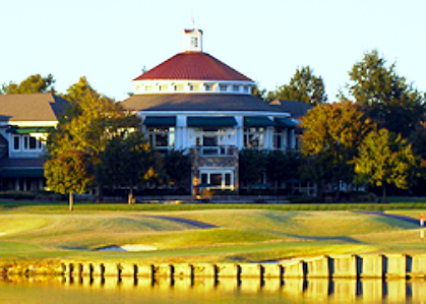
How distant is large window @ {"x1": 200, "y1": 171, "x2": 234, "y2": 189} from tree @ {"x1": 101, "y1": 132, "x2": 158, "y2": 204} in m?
7.63

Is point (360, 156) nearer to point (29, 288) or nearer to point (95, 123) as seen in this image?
point (95, 123)

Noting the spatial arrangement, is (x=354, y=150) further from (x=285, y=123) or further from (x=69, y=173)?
(x=69, y=173)

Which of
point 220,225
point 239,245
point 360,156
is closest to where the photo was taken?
point 239,245

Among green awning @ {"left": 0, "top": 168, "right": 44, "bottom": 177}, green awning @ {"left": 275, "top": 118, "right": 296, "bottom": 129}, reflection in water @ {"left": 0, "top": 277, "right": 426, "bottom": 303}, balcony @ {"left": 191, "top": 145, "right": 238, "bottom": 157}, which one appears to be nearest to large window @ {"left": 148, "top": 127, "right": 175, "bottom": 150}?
balcony @ {"left": 191, "top": 145, "right": 238, "bottom": 157}

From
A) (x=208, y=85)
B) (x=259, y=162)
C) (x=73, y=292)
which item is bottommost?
(x=73, y=292)

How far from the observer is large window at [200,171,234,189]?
72812mm

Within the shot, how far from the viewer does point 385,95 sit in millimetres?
90812

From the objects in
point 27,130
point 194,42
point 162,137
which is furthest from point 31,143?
point 194,42

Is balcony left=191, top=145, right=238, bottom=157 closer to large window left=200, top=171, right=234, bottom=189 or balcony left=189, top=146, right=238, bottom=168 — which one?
balcony left=189, top=146, right=238, bottom=168

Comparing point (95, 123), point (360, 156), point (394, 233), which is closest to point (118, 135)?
point (95, 123)

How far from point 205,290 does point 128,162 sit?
36.6m

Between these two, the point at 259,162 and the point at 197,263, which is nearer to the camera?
the point at 197,263

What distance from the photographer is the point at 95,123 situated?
228 feet

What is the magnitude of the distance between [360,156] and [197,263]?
39153 millimetres
